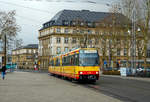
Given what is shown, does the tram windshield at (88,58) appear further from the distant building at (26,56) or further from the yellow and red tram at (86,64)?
the distant building at (26,56)

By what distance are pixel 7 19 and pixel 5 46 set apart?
4734 mm

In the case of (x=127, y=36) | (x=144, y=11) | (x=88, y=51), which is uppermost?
(x=144, y=11)

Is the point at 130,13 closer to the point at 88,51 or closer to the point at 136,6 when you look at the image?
the point at 136,6

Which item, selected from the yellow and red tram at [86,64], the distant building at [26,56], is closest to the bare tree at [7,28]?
the yellow and red tram at [86,64]

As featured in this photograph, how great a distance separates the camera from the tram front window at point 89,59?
23484 millimetres

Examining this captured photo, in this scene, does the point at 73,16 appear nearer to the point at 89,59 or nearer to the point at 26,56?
the point at 26,56

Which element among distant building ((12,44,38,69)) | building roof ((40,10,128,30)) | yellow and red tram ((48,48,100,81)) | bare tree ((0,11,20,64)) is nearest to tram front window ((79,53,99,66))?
yellow and red tram ((48,48,100,81))

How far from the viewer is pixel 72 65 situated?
25.4 meters

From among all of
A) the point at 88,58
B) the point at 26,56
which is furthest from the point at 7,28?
the point at 26,56

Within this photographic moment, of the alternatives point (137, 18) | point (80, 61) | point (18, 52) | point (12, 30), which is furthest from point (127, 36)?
point (18, 52)

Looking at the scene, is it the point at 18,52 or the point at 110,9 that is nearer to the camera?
the point at 110,9

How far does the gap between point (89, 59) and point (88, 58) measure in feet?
0.42

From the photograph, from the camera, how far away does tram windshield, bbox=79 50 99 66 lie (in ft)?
77.1

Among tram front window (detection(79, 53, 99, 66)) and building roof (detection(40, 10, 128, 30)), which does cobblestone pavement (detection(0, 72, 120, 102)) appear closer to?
tram front window (detection(79, 53, 99, 66))
